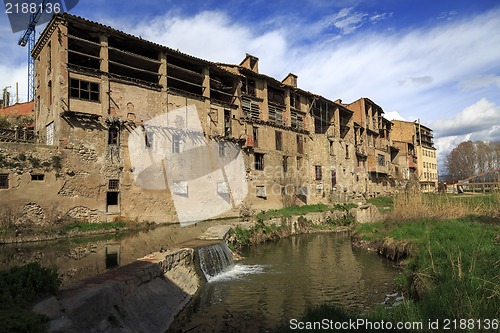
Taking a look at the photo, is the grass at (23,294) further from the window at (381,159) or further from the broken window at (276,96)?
the window at (381,159)

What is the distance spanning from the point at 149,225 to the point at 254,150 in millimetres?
12234

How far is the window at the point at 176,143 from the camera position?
24875mm

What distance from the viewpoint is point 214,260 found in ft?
42.8

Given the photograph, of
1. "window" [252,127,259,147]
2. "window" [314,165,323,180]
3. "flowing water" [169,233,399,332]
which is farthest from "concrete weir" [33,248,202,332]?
"window" [314,165,323,180]

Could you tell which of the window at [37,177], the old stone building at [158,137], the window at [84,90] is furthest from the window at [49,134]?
the window at [37,177]

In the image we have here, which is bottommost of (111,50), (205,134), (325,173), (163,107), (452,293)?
(452,293)

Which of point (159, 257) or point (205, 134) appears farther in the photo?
point (205, 134)

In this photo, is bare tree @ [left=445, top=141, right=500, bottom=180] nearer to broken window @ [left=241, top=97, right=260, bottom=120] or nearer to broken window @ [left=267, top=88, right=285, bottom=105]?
broken window @ [left=267, top=88, right=285, bottom=105]

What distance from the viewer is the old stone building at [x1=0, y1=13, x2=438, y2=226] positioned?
20.0 m

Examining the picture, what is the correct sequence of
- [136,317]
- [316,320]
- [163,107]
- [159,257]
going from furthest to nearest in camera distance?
[163,107]
[159,257]
[136,317]
[316,320]

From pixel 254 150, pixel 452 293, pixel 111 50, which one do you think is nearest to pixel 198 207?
pixel 254 150

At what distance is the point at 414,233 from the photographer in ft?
48.5

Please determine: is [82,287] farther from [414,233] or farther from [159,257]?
[414,233]

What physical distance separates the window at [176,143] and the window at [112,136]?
4.33 m
